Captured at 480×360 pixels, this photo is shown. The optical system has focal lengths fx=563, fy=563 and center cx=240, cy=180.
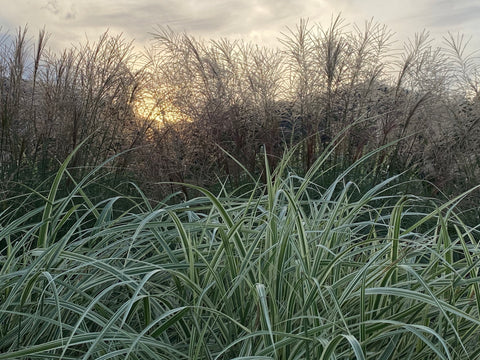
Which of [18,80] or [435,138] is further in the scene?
[435,138]

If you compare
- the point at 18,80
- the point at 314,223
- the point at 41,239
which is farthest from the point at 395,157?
the point at 41,239

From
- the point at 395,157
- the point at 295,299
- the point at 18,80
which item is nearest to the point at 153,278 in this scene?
the point at 295,299

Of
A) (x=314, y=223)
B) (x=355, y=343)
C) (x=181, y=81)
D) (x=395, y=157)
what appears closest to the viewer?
(x=355, y=343)

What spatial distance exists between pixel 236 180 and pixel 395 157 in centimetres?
131

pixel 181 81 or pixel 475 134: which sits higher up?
pixel 181 81

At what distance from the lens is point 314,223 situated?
2.04 m

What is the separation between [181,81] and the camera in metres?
4.65

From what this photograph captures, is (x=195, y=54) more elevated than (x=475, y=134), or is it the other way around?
(x=195, y=54)

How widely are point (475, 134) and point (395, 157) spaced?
0.69 meters

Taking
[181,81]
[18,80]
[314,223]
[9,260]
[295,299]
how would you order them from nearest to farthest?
[295,299] < [9,260] < [314,223] < [18,80] < [181,81]

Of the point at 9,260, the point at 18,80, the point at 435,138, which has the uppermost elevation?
the point at 18,80

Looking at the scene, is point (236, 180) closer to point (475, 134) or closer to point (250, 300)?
point (475, 134)

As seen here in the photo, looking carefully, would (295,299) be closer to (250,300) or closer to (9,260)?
(250,300)

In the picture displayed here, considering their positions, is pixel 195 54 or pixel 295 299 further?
pixel 195 54
